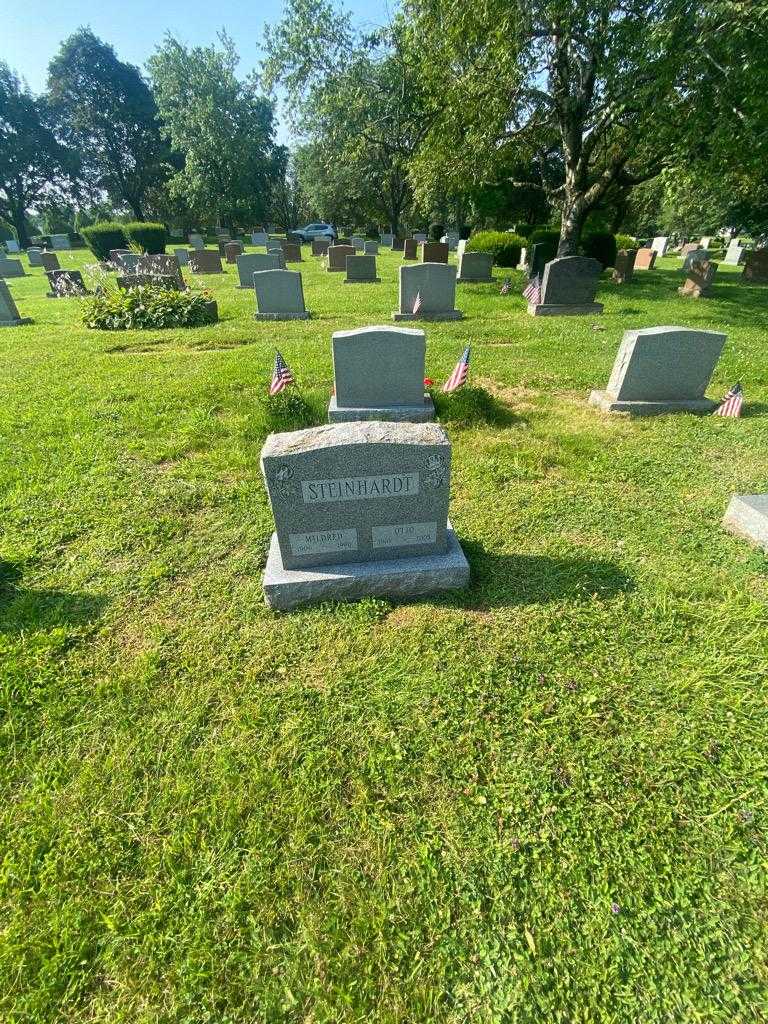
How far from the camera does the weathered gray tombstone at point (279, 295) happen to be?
10133 millimetres

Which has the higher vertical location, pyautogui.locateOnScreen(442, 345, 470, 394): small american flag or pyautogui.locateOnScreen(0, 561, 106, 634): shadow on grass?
pyautogui.locateOnScreen(442, 345, 470, 394): small american flag

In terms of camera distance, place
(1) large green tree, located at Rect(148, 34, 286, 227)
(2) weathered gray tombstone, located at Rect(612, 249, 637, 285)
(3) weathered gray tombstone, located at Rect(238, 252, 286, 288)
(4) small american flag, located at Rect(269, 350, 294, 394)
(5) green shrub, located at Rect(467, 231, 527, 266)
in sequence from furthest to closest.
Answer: (1) large green tree, located at Rect(148, 34, 286, 227), (5) green shrub, located at Rect(467, 231, 527, 266), (2) weathered gray tombstone, located at Rect(612, 249, 637, 285), (3) weathered gray tombstone, located at Rect(238, 252, 286, 288), (4) small american flag, located at Rect(269, 350, 294, 394)

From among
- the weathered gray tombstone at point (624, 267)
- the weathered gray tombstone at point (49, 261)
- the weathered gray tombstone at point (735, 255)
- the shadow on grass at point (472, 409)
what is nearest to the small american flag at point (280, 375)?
the shadow on grass at point (472, 409)

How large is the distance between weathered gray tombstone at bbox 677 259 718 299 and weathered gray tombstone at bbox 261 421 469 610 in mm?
14685

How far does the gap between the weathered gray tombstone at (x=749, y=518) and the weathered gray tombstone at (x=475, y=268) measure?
1336 centimetres

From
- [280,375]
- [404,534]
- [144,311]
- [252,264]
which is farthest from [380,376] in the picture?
[252,264]

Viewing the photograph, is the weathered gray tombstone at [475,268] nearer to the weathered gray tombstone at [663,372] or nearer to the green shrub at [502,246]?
the green shrub at [502,246]

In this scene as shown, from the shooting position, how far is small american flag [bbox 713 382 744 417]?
5504 mm

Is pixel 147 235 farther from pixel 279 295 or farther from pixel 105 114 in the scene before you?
pixel 105 114

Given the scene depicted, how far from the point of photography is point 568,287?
35.2 ft

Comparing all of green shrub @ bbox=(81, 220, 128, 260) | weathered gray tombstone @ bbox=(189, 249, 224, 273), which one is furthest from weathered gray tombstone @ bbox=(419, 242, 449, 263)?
green shrub @ bbox=(81, 220, 128, 260)

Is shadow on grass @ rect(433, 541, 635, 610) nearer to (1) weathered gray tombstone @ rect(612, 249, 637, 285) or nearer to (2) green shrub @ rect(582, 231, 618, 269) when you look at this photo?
(1) weathered gray tombstone @ rect(612, 249, 637, 285)

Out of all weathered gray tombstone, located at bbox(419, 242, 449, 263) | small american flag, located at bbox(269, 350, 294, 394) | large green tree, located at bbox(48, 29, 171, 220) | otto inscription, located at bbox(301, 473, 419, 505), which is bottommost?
small american flag, located at bbox(269, 350, 294, 394)

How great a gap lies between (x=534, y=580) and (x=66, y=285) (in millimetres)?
16807
